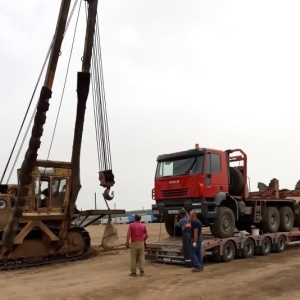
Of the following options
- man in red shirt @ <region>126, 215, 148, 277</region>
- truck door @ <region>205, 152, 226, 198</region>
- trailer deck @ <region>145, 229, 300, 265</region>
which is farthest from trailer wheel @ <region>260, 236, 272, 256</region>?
man in red shirt @ <region>126, 215, 148, 277</region>

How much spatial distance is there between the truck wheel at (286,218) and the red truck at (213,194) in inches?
1.5

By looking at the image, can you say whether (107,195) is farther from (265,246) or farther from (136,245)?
(265,246)

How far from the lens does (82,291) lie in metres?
9.39

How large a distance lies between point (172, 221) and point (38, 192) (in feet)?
15.3

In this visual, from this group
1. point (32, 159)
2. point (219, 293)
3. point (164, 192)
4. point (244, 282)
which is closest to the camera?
point (219, 293)

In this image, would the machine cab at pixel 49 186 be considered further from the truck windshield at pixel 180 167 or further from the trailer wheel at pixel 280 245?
the trailer wheel at pixel 280 245

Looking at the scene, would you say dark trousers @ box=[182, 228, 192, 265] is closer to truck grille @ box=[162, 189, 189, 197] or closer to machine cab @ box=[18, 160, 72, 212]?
truck grille @ box=[162, 189, 189, 197]

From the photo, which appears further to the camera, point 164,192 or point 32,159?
point 164,192

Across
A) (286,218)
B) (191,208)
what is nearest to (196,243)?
(191,208)

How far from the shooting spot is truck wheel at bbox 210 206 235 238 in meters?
13.2

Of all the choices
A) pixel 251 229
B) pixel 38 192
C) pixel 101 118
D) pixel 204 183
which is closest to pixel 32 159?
pixel 38 192

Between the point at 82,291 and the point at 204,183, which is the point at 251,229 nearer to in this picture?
the point at 204,183

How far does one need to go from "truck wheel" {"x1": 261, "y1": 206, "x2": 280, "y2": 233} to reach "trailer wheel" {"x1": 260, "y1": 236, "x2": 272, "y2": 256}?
2.15 ft

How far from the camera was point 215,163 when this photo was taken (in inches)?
531
